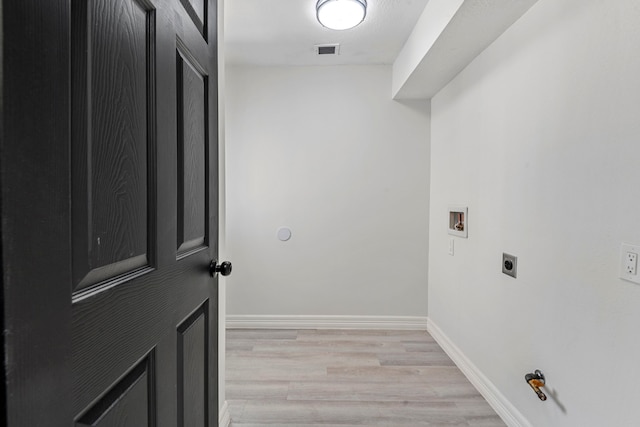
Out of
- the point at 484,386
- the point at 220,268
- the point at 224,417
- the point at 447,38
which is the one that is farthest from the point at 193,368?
the point at 447,38

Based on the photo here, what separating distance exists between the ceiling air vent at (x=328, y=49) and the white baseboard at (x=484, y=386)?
8.04ft

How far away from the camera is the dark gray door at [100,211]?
0.39 metres

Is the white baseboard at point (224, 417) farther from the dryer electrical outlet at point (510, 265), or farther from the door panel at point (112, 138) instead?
the dryer electrical outlet at point (510, 265)

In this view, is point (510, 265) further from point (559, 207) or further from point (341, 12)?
point (341, 12)

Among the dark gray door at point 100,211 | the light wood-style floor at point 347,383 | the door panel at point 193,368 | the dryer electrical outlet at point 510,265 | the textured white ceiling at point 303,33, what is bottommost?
the light wood-style floor at point 347,383

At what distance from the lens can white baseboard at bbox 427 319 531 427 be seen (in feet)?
5.79

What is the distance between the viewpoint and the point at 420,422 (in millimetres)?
1825

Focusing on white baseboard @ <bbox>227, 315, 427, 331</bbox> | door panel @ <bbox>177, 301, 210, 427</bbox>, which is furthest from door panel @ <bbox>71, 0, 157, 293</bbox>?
white baseboard @ <bbox>227, 315, 427, 331</bbox>

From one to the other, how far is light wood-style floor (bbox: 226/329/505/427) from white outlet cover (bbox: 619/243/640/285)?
1.12 metres

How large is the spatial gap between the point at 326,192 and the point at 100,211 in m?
2.70

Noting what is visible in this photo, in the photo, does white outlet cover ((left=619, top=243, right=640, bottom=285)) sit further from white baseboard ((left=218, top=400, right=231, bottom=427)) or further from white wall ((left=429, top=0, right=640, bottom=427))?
white baseboard ((left=218, top=400, right=231, bottom=427))

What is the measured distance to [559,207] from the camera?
146 cm

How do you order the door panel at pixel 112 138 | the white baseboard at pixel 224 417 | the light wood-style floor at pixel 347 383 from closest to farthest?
the door panel at pixel 112 138 → the white baseboard at pixel 224 417 → the light wood-style floor at pixel 347 383

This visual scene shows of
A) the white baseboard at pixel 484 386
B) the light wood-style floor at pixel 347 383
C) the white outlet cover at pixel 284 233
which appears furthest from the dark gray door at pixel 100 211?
the white outlet cover at pixel 284 233
